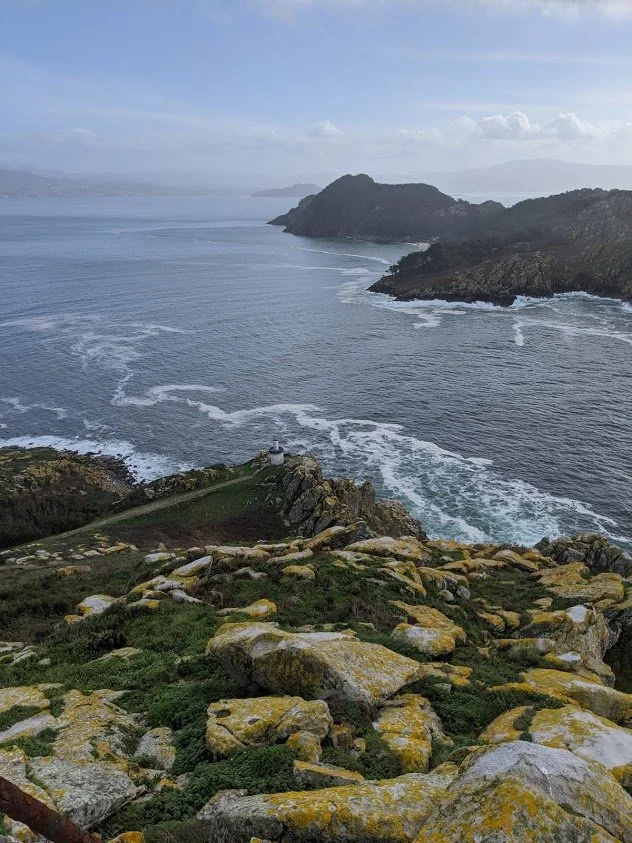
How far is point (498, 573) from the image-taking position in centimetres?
3081

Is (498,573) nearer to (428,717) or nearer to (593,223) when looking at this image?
(428,717)

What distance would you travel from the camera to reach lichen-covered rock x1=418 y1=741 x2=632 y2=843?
6.60 meters

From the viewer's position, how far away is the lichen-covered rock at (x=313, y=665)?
42.4ft

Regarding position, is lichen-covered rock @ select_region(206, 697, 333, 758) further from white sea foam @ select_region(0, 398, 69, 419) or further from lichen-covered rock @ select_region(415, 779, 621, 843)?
white sea foam @ select_region(0, 398, 69, 419)

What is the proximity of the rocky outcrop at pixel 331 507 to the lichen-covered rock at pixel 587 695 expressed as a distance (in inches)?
1104

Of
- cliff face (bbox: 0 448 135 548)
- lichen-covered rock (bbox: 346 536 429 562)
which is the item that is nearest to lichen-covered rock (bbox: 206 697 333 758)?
lichen-covered rock (bbox: 346 536 429 562)

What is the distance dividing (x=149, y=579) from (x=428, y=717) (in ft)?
58.2

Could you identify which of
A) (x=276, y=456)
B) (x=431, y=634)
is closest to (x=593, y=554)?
(x=431, y=634)

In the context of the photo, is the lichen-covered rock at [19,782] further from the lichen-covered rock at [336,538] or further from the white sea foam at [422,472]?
the white sea foam at [422,472]

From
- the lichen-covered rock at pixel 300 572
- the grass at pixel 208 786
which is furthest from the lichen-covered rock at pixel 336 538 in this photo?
the grass at pixel 208 786

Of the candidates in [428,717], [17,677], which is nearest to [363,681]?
[428,717]

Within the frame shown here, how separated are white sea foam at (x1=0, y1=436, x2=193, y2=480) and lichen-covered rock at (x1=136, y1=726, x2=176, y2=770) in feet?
166

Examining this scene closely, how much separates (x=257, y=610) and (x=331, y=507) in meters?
24.9

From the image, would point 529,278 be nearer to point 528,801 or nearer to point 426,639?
point 426,639
